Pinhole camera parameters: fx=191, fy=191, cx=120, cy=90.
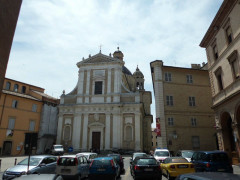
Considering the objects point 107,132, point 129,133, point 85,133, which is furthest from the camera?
point 85,133

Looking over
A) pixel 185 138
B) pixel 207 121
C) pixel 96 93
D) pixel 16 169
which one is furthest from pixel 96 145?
pixel 16 169

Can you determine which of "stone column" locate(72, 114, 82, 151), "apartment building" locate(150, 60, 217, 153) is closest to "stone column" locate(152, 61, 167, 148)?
"apartment building" locate(150, 60, 217, 153)

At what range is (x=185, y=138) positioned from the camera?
25766mm

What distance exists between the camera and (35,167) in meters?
10.2

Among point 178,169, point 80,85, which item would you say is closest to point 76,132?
point 80,85

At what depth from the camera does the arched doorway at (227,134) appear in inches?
665

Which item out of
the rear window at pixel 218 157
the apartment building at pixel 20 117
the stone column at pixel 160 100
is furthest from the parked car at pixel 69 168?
the apartment building at pixel 20 117

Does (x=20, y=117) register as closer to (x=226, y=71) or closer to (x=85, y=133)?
(x=85, y=133)

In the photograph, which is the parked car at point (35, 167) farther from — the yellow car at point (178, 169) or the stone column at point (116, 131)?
the stone column at point (116, 131)

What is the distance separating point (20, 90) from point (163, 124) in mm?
29366

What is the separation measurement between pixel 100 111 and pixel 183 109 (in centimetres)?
1488

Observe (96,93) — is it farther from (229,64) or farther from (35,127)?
(229,64)

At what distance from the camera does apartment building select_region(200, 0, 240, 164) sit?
48.5 feet

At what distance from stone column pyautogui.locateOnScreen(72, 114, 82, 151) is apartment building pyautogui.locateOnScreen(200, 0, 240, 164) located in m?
23.7
